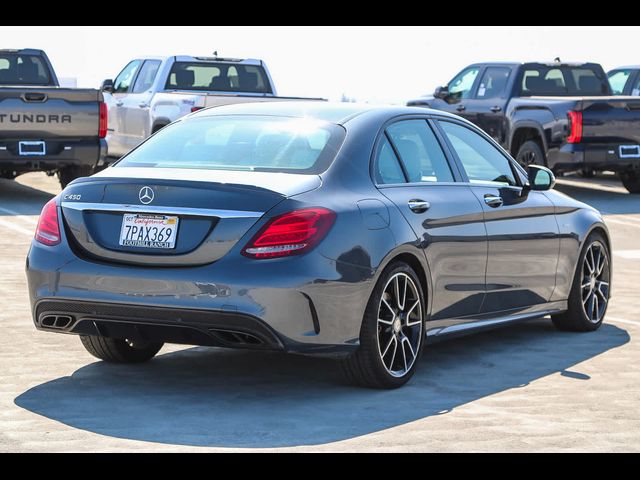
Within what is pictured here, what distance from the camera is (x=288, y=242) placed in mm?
7352

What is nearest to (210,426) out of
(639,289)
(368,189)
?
(368,189)

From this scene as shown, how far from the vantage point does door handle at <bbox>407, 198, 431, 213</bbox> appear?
8.26 m

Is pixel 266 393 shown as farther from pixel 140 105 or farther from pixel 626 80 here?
pixel 626 80

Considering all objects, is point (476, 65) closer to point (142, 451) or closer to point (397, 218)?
point (397, 218)

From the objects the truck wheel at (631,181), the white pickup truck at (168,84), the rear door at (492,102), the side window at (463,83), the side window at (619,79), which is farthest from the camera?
Answer: the side window at (619,79)

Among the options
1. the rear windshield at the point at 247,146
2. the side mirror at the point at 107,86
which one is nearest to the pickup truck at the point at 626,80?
the side mirror at the point at 107,86

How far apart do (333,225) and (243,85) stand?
16030 mm

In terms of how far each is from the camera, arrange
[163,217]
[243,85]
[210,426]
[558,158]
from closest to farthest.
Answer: [210,426] < [163,217] < [558,158] < [243,85]

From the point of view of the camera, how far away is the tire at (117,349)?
8.52m

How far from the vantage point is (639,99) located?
2191cm

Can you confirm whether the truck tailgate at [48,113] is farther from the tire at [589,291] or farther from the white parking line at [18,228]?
the tire at [589,291]

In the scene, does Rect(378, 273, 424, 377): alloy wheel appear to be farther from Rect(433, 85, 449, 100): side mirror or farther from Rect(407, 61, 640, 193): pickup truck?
Rect(433, 85, 449, 100): side mirror

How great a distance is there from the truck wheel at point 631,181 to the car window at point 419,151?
14.5 meters

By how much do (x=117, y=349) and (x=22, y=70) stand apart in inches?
573
